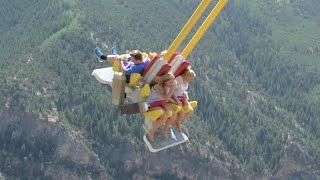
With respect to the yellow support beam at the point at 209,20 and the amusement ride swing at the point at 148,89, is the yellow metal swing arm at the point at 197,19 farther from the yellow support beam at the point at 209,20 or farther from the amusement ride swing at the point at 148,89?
the amusement ride swing at the point at 148,89

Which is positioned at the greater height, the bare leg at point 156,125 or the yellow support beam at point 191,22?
the yellow support beam at point 191,22

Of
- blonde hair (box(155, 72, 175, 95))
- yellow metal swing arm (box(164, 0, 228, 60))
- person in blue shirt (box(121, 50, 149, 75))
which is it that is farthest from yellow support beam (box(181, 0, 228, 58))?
person in blue shirt (box(121, 50, 149, 75))

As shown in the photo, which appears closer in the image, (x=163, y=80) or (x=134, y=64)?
(x=163, y=80)

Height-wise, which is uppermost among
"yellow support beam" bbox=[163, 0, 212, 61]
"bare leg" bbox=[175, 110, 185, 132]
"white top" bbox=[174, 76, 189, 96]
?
"yellow support beam" bbox=[163, 0, 212, 61]

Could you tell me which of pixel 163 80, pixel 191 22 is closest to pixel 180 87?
pixel 163 80

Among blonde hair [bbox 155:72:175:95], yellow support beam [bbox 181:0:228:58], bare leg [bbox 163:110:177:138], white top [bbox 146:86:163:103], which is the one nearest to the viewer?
yellow support beam [bbox 181:0:228:58]

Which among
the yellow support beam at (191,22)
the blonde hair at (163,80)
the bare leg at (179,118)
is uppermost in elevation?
the yellow support beam at (191,22)

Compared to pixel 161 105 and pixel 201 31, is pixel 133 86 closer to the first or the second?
pixel 161 105

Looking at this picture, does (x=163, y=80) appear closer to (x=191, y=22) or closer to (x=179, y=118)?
(x=179, y=118)

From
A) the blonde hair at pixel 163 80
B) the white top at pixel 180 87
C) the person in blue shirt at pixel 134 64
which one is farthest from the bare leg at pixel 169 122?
the person in blue shirt at pixel 134 64

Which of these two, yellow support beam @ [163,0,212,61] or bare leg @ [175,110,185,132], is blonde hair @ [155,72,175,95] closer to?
bare leg @ [175,110,185,132]

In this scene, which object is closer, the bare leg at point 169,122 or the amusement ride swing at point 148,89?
the amusement ride swing at point 148,89
